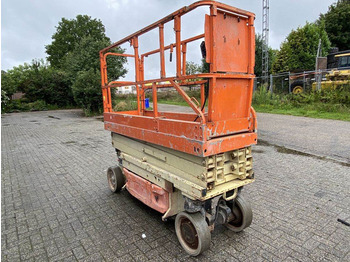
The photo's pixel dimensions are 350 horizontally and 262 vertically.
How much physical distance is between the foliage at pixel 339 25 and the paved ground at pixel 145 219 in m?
30.4

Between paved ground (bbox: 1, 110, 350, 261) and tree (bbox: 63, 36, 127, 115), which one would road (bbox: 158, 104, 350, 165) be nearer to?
paved ground (bbox: 1, 110, 350, 261)

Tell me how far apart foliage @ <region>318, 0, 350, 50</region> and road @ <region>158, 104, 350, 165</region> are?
2381cm

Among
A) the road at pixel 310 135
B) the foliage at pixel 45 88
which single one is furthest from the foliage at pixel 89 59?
the road at pixel 310 135

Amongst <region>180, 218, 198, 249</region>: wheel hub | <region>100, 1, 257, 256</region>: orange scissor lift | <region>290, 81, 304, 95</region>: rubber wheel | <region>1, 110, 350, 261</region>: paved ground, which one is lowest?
<region>1, 110, 350, 261</region>: paved ground

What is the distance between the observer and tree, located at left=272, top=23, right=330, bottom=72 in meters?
25.5

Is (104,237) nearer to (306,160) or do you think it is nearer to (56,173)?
(56,173)

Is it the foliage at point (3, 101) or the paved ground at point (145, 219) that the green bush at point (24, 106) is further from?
the paved ground at point (145, 219)

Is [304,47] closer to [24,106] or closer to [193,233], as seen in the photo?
[193,233]

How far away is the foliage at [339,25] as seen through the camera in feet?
94.3

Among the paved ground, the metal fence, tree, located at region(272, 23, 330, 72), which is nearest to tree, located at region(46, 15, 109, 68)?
tree, located at region(272, 23, 330, 72)

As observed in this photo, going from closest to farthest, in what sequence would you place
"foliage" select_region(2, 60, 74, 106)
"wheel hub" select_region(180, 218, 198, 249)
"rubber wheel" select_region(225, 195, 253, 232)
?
1. "wheel hub" select_region(180, 218, 198, 249)
2. "rubber wheel" select_region(225, 195, 253, 232)
3. "foliage" select_region(2, 60, 74, 106)

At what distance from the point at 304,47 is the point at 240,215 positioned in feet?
92.0

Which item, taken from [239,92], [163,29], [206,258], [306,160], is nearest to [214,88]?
[239,92]

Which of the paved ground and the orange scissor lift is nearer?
the orange scissor lift
